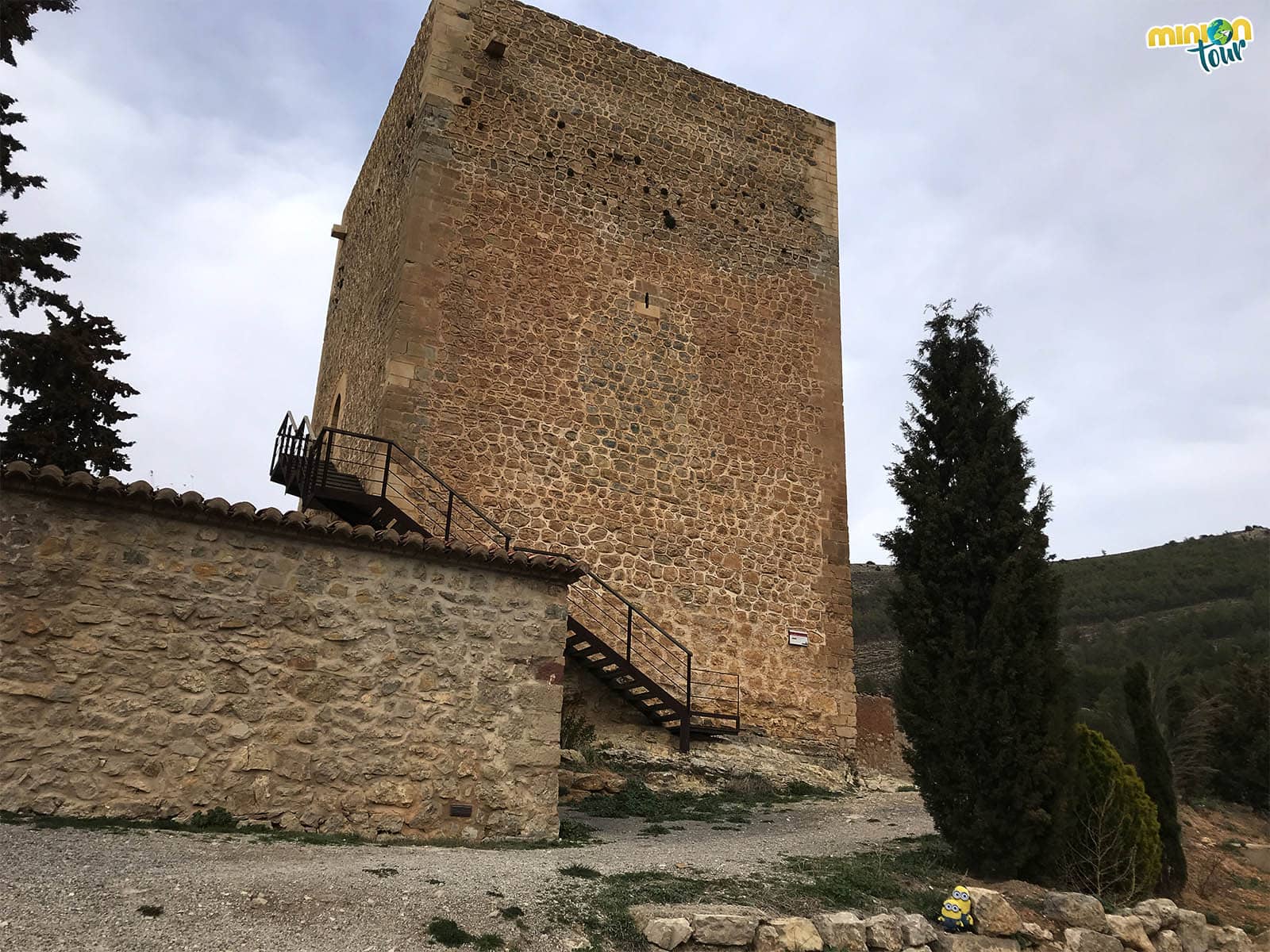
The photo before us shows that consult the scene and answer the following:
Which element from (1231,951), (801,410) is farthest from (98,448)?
(1231,951)

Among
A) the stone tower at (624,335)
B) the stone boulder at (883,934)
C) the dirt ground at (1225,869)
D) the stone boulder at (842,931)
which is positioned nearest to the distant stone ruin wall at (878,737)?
the stone tower at (624,335)

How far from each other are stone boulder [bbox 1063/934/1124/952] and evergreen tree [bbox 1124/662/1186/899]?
9.49 feet

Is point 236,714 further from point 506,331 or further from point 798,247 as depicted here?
point 798,247

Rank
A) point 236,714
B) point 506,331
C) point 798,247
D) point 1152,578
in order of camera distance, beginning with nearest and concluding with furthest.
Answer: point 236,714 < point 506,331 < point 798,247 < point 1152,578

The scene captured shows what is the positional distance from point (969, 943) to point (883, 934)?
32.3 inches

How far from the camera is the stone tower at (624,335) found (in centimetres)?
1367

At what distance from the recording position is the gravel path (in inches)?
192

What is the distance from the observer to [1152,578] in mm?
47781

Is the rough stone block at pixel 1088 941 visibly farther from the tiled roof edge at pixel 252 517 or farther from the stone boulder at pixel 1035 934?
the tiled roof edge at pixel 252 517

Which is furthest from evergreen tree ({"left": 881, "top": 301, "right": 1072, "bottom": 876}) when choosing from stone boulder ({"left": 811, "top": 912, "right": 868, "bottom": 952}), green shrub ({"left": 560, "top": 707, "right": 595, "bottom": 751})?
green shrub ({"left": 560, "top": 707, "right": 595, "bottom": 751})

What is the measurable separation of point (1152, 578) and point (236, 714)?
161 feet

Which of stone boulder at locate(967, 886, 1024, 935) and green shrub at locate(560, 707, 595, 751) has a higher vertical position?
green shrub at locate(560, 707, 595, 751)

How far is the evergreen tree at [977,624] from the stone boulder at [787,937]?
2.91 metres

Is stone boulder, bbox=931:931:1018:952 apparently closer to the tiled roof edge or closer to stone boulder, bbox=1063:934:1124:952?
stone boulder, bbox=1063:934:1124:952
